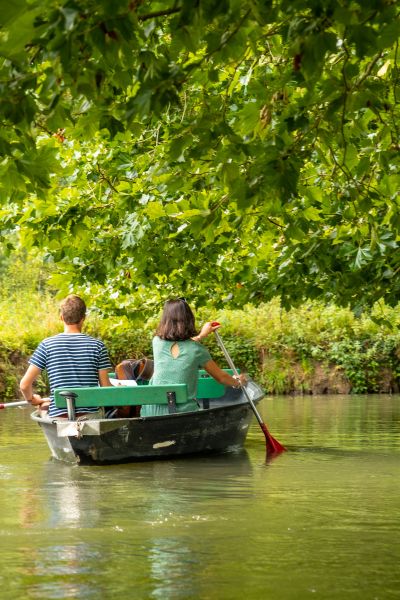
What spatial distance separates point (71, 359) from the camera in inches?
→ 428

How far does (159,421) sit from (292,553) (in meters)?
4.69

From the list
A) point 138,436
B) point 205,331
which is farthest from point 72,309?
point 205,331

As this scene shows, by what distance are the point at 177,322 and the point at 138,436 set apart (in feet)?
3.73

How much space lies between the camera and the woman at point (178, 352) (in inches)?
441

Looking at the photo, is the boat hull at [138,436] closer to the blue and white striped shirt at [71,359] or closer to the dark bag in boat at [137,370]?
the blue and white striped shirt at [71,359]

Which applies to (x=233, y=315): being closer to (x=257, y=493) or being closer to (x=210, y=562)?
(x=257, y=493)

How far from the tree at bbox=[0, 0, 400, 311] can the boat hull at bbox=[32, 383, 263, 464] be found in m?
1.85

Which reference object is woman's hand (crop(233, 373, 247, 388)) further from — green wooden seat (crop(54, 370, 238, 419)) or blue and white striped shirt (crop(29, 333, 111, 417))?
blue and white striped shirt (crop(29, 333, 111, 417))

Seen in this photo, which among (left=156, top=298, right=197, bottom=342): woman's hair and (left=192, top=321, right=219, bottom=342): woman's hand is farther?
(left=192, top=321, right=219, bottom=342): woman's hand

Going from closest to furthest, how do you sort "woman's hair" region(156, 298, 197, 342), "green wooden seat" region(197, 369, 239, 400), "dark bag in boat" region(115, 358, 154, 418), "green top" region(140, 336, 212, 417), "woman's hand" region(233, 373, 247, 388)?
1. "woman's hair" region(156, 298, 197, 342)
2. "green top" region(140, 336, 212, 417)
3. "woman's hand" region(233, 373, 247, 388)
4. "dark bag in boat" region(115, 358, 154, 418)
5. "green wooden seat" region(197, 369, 239, 400)

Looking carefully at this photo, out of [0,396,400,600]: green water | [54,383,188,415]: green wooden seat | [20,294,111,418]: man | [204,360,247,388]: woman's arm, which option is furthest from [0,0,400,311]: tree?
[0,396,400,600]: green water

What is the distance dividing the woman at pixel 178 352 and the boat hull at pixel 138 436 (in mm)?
232

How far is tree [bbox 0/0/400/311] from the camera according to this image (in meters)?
4.50

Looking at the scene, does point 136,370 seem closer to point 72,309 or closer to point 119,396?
point 119,396
